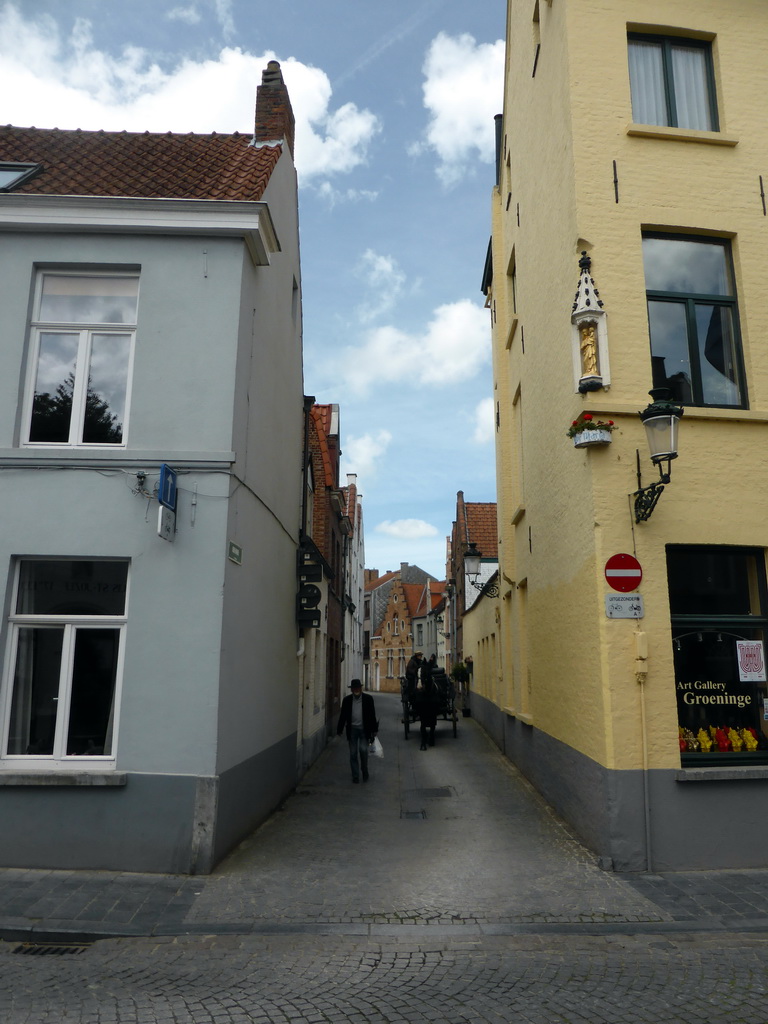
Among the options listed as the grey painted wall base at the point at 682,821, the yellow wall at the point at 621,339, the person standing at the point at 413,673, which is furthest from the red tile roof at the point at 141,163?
the person standing at the point at 413,673

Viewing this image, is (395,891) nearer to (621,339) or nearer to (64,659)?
(64,659)

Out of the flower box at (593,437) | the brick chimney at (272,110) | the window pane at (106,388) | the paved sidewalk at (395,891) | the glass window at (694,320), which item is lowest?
the paved sidewalk at (395,891)

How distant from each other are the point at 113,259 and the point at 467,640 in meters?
23.5

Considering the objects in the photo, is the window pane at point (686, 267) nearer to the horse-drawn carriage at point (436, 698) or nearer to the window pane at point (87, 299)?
the window pane at point (87, 299)

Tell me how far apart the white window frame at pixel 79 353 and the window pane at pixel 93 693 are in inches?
77.4

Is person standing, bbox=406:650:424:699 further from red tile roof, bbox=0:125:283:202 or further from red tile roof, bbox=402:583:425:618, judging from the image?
red tile roof, bbox=402:583:425:618

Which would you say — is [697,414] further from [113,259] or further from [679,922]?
[113,259]

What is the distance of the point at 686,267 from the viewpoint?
8.60 meters

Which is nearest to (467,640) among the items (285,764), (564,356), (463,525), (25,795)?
(463,525)

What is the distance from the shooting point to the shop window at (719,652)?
7594 mm

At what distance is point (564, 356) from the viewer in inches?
361

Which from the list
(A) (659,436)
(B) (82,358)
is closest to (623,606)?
(A) (659,436)

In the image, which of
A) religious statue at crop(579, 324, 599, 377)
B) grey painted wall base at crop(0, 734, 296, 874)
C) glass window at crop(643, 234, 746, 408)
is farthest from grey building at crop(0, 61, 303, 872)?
glass window at crop(643, 234, 746, 408)

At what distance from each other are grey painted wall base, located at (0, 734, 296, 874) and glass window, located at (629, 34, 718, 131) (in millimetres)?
8896
